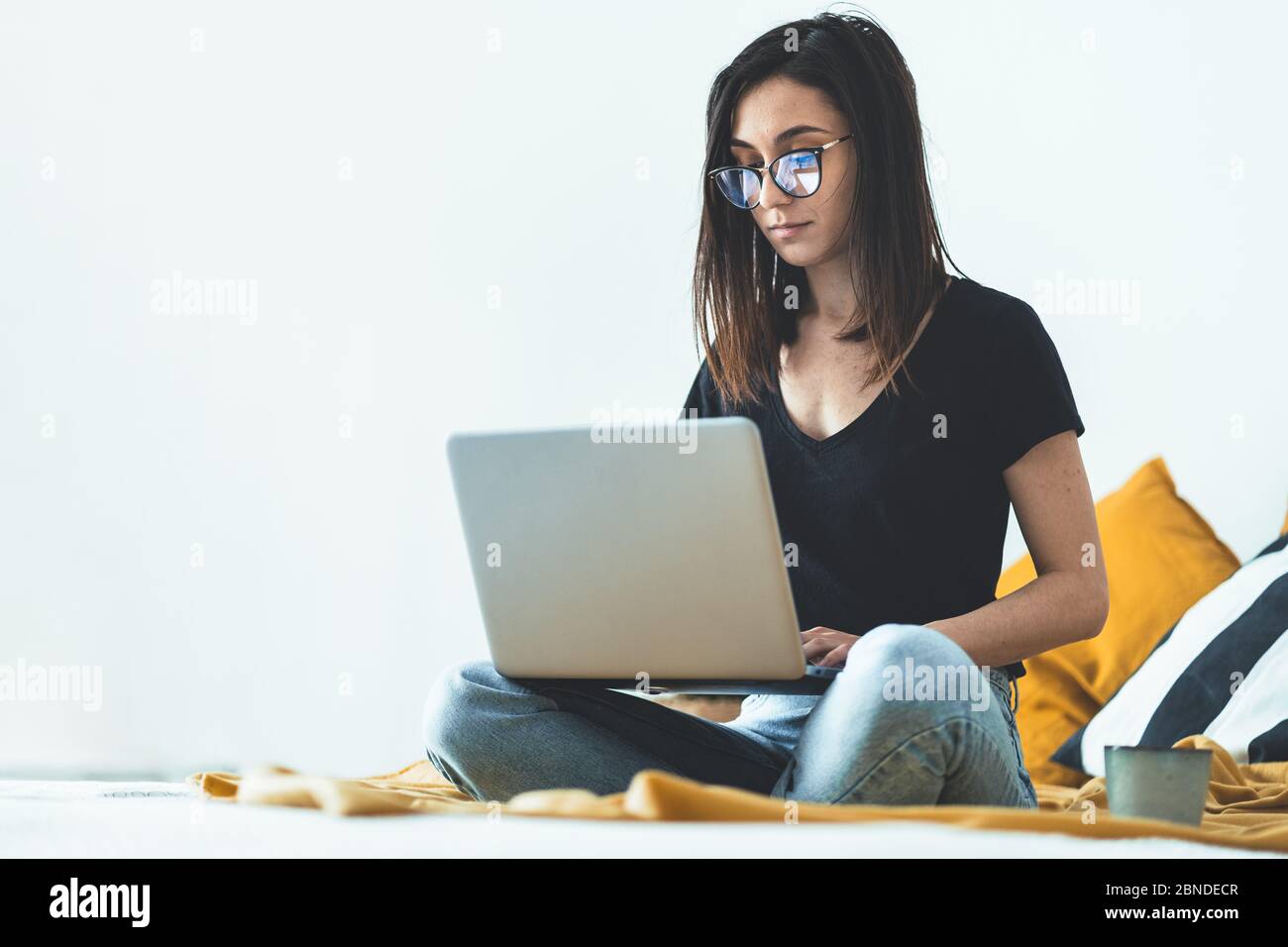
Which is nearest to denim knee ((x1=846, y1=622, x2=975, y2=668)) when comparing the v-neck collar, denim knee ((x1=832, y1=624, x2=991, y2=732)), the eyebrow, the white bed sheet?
denim knee ((x1=832, y1=624, x2=991, y2=732))

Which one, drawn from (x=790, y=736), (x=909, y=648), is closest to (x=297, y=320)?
(x=790, y=736)

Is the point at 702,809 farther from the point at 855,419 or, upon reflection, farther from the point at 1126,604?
the point at 1126,604

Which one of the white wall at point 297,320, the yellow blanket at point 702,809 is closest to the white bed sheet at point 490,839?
the yellow blanket at point 702,809

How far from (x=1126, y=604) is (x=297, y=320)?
2005 mm

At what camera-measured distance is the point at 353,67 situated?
10.6 feet

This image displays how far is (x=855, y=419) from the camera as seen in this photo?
153cm

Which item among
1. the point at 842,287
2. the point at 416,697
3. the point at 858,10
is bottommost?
the point at 416,697

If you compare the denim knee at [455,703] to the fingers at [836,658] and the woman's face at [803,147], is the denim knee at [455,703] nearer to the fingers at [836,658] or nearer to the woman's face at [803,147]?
the fingers at [836,658]

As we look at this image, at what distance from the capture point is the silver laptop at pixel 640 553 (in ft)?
3.64

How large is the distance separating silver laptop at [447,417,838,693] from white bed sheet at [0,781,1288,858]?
0.91ft

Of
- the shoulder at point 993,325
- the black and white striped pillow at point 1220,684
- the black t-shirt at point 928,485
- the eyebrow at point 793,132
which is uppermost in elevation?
the eyebrow at point 793,132
